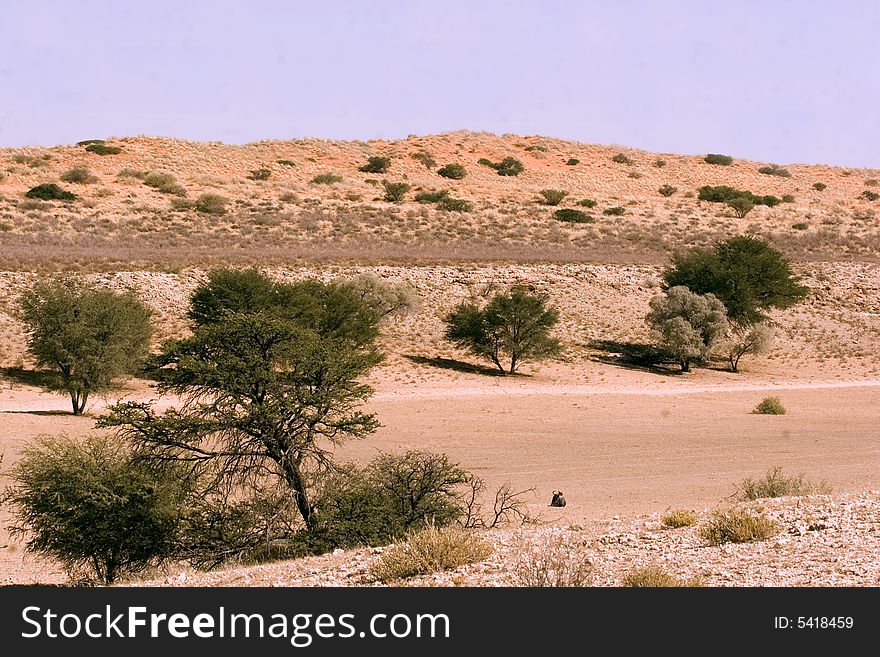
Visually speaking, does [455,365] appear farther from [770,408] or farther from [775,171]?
[775,171]

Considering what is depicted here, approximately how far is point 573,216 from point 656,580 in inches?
2424

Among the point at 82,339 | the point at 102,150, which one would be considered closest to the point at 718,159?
the point at 102,150

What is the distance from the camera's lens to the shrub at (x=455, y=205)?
70.4m

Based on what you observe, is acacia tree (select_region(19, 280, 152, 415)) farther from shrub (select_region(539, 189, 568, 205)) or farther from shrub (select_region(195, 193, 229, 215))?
shrub (select_region(539, 189, 568, 205))

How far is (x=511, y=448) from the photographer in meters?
25.7

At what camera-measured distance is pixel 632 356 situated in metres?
41.4

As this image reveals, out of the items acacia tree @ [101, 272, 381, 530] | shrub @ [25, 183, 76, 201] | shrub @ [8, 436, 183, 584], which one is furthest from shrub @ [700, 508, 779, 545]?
shrub @ [25, 183, 76, 201]

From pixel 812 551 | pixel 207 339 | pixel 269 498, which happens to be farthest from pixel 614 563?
pixel 207 339

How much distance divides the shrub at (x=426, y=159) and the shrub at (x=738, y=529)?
275 feet

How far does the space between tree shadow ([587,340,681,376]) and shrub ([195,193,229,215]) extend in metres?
30.4

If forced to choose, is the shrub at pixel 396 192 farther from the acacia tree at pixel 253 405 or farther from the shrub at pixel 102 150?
the acacia tree at pixel 253 405

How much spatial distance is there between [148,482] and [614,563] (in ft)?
23.9

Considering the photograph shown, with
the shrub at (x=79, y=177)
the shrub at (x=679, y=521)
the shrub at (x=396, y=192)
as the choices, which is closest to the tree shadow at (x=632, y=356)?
the shrub at (x=679, y=521)

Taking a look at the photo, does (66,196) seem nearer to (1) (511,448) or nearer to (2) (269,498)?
(1) (511,448)
